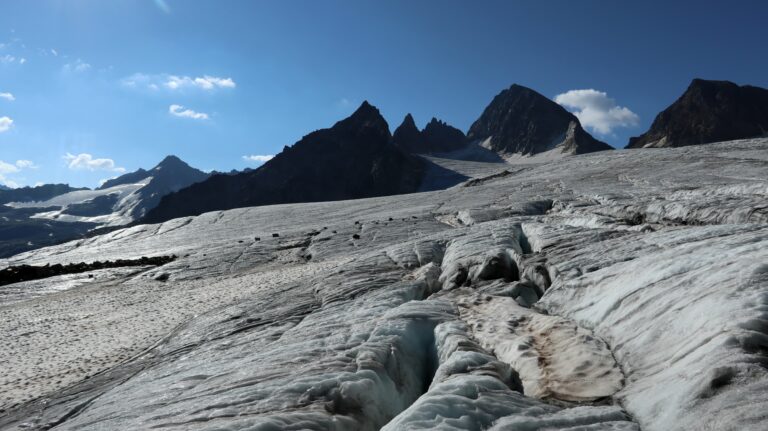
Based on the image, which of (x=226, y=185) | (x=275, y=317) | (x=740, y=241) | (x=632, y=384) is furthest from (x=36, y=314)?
(x=226, y=185)

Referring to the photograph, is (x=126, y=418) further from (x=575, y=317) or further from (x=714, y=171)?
(x=714, y=171)

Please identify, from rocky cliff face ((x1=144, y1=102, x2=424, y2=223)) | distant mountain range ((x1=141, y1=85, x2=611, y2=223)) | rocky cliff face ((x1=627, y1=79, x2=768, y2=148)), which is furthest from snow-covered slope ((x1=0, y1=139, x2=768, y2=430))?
rocky cliff face ((x1=627, y1=79, x2=768, y2=148))

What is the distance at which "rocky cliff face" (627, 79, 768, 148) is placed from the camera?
529ft

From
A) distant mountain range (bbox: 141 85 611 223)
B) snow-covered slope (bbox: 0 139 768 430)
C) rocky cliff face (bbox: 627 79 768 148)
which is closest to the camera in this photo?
snow-covered slope (bbox: 0 139 768 430)

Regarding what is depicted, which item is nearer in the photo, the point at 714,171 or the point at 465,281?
the point at 465,281

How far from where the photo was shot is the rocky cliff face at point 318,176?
511 ft

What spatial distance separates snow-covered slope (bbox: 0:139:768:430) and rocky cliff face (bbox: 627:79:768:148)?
165m

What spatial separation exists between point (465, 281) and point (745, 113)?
192 m

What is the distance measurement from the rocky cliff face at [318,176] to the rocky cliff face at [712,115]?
88.1m

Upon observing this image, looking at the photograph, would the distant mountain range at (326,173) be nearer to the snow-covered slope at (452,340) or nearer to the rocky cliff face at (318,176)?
the rocky cliff face at (318,176)

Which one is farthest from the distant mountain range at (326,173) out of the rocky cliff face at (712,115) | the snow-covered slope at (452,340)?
the snow-covered slope at (452,340)

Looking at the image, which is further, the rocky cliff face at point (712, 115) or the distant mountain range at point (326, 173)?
the rocky cliff face at point (712, 115)

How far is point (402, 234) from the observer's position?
A: 98.3ft

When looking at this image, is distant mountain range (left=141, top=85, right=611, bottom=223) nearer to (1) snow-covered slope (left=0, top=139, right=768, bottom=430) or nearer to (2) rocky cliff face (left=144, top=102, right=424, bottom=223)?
(2) rocky cliff face (left=144, top=102, right=424, bottom=223)
